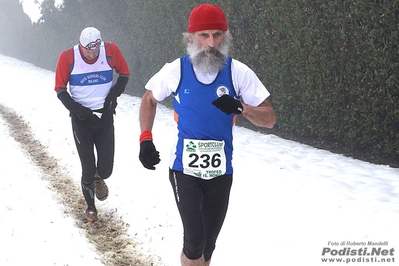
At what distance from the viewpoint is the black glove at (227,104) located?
3309 mm

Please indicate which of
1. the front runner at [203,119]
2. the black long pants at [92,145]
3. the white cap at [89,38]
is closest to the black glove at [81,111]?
the black long pants at [92,145]

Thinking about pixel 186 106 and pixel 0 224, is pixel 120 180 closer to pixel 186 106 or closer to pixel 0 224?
pixel 0 224

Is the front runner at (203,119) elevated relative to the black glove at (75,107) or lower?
elevated

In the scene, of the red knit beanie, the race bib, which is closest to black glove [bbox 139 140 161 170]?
the race bib

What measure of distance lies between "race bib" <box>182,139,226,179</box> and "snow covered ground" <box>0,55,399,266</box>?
1692 millimetres

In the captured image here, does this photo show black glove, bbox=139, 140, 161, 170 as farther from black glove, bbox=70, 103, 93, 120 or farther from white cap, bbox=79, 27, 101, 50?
white cap, bbox=79, 27, 101, 50

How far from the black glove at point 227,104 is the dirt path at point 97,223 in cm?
233

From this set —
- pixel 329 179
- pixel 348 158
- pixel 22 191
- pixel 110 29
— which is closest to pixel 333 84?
pixel 348 158

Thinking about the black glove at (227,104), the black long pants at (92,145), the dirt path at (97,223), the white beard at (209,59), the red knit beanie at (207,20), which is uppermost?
the red knit beanie at (207,20)

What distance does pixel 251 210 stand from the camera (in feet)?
20.1

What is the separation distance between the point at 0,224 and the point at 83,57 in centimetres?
221

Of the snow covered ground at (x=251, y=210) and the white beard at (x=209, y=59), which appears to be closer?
the white beard at (x=209, y=59)

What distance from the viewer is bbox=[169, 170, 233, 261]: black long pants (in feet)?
11.6

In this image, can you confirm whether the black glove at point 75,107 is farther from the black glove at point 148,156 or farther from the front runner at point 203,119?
the black glove at point 148,156
